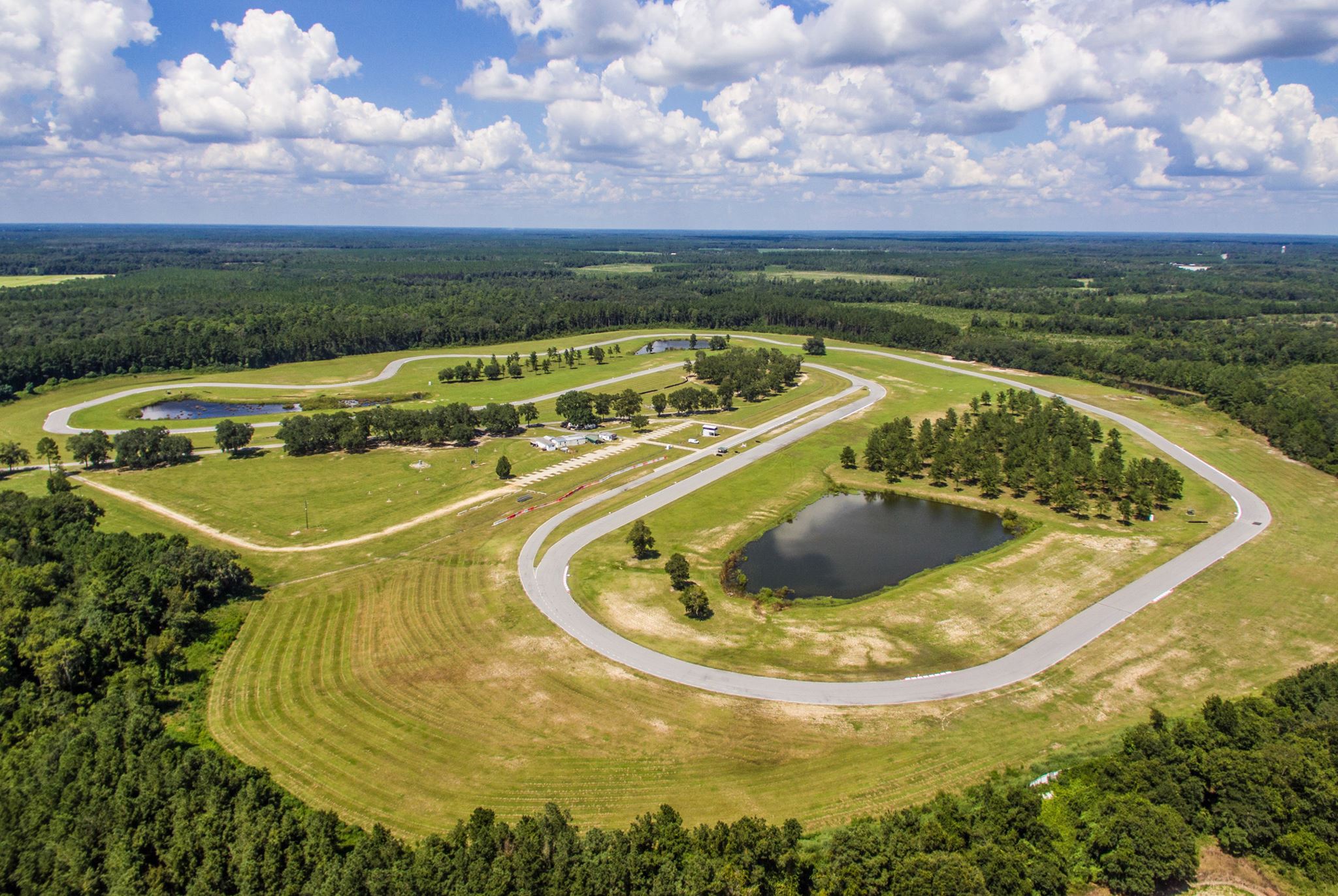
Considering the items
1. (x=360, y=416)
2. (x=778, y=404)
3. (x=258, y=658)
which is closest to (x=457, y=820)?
(x=258, y=658)

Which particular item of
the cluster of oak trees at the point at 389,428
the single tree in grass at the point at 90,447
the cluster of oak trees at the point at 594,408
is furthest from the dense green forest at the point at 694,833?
the cluster of oak trees at the point at 594,408

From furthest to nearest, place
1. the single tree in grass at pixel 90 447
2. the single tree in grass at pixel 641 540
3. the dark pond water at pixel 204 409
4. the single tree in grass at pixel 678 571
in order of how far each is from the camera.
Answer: the dark pond water at pixel 204 409 → the single tree in grass at pixel 90 447 → the single tree in grass at pixel 641 540 → the single tree in grass at pixel 678 571

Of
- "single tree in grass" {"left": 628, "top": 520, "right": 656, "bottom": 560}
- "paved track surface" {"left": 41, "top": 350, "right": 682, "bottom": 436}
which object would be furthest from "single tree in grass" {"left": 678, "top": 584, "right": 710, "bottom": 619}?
"paved track surface" {"left": 41, "top": 350, "right": 682, "bottom": 436}

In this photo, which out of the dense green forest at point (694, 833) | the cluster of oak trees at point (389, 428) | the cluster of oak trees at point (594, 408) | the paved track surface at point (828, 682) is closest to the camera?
the dense green forest at point (694, 833)

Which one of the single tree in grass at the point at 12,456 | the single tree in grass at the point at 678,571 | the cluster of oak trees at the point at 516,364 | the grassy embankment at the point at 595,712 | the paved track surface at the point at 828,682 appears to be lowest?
the grassy embankment at the point at 595,712

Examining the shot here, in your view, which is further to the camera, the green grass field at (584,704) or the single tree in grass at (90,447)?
the single tree in grass at (90,447)

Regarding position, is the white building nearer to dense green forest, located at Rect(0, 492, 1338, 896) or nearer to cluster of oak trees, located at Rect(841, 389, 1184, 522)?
cluster of oak trees, located at Rect(841, 389, 1184, 522)

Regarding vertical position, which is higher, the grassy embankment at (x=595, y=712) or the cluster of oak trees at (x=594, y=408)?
the cluster of oak trees at (x=594, y=408)

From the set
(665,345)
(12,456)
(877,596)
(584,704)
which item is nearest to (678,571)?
(584,704)

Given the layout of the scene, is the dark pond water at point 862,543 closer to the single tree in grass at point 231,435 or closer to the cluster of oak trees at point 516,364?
the single tree in grass at point 231,435
